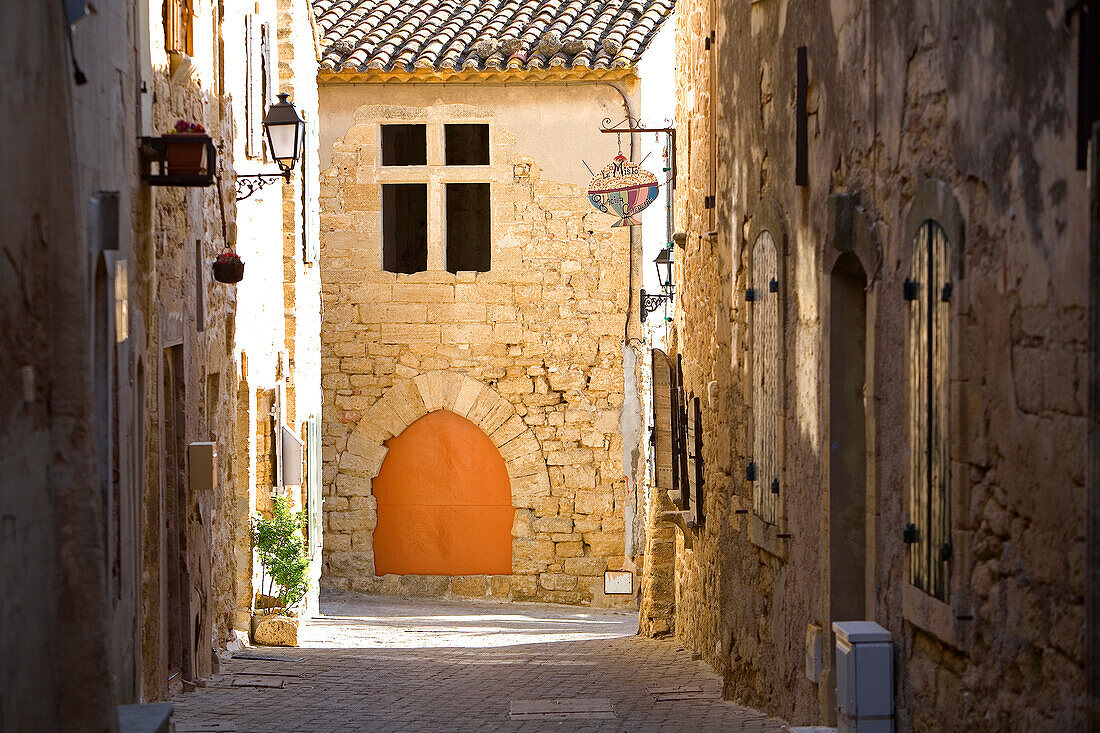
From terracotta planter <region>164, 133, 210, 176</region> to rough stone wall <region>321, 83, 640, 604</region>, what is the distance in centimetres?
891

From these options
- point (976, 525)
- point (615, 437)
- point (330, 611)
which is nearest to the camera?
point (976, 525)

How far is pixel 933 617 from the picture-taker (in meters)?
4.66

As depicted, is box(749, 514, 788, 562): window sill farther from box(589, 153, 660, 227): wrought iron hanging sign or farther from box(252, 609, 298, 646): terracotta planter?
box(589, 153, 660, 227): wrought iron hanging sign

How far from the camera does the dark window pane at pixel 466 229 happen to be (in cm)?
1756

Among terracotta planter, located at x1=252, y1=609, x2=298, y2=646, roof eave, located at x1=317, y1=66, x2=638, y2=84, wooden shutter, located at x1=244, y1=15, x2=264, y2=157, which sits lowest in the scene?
terracotta planter, located at x1=252, y1=609, x2=298, y2=646

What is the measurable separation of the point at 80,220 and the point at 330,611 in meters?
10.4

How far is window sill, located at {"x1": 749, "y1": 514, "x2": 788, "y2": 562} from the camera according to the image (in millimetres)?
7207

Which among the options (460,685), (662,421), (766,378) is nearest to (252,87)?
(662,421)

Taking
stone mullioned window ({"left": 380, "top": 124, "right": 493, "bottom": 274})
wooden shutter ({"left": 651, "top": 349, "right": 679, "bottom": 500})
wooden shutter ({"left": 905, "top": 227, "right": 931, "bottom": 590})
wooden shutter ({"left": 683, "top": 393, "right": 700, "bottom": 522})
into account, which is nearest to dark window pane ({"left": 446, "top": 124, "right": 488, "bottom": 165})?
stone mullioned window ({"left": 380, "top": 124, "right": 493, "bottom": 274})

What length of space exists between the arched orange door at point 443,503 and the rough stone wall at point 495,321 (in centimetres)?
17

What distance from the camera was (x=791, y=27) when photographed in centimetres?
702

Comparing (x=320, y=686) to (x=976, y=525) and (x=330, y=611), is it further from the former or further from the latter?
(x=330, y=611)

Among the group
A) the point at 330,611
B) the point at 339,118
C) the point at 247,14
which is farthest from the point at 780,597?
the point at 339,118

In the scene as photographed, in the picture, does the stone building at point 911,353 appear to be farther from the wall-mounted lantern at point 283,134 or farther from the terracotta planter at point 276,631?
the terracotta planter at point 276,631
